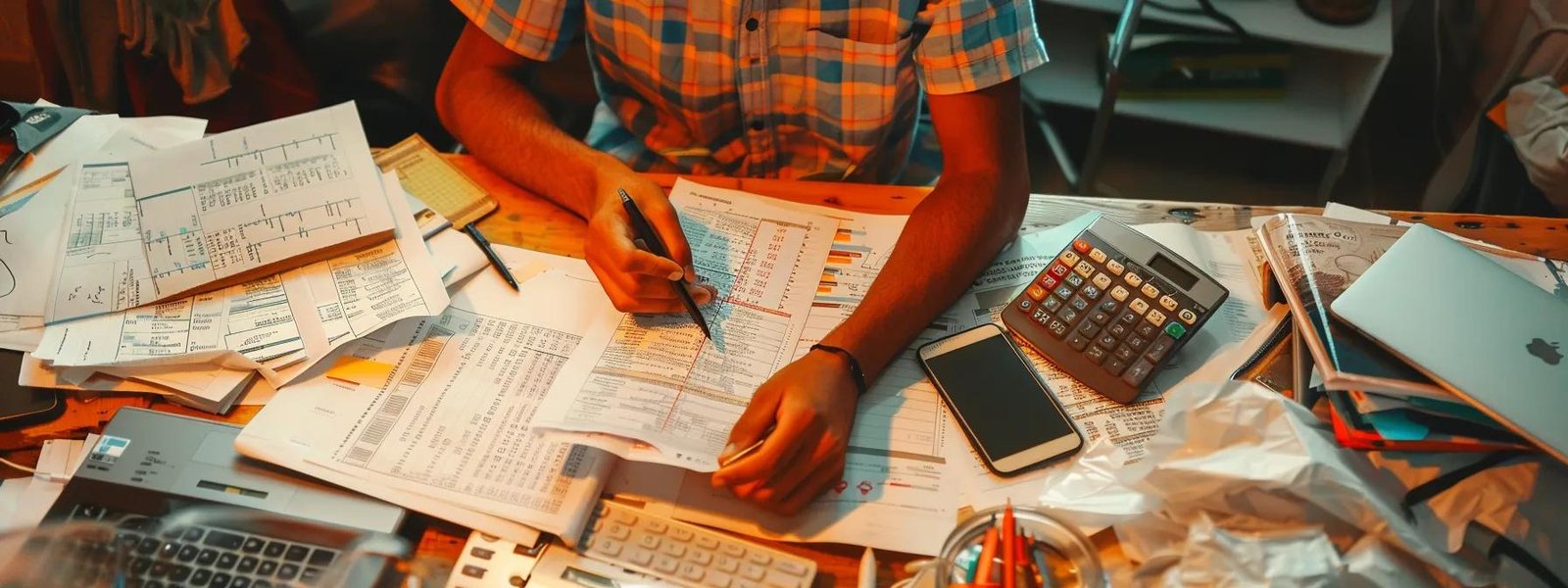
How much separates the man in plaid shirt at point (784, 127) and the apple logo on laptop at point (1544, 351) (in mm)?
434

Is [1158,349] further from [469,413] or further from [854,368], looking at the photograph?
[469,413]

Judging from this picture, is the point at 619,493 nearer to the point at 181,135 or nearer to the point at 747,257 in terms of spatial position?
the point at 747,257

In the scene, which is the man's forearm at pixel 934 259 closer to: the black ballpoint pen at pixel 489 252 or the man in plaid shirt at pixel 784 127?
the man in plaid shirt at pixel 784 127

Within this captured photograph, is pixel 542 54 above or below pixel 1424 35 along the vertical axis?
above

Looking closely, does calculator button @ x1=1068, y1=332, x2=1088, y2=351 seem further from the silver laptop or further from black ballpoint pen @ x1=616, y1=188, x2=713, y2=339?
black ballpoint pen @ x1=616, y1=188, x2=713, y2=339

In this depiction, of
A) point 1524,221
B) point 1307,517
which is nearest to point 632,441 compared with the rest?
point 1307,517

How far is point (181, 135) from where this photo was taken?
1036 mm

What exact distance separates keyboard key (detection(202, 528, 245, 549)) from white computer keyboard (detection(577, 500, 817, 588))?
10.3 inches

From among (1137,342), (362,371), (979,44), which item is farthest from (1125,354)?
(362,371)

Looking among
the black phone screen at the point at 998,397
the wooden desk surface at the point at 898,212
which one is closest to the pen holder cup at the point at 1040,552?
the black phone screen at the point at 998,397

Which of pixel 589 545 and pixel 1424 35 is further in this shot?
pixel 1424 35

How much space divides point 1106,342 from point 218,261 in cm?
85

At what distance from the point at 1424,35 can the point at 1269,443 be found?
6.10ft

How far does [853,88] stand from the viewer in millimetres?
1048
